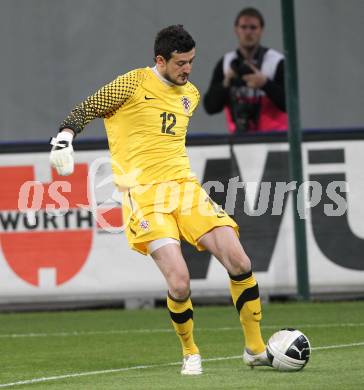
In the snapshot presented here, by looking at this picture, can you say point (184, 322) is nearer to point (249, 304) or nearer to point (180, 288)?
point (180, 288)

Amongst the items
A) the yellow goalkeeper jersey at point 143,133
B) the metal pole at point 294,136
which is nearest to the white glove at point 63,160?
the yellow goalkeeper jersey at point 143,133

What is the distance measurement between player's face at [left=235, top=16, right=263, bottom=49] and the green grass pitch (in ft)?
8.79

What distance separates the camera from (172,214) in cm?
918

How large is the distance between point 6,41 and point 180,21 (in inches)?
77.7

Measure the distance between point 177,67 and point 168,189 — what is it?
808mm

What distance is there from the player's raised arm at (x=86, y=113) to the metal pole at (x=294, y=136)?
14.3 ft

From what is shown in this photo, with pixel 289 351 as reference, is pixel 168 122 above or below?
above

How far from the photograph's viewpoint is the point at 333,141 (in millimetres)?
13414

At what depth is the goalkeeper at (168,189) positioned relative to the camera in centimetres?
898

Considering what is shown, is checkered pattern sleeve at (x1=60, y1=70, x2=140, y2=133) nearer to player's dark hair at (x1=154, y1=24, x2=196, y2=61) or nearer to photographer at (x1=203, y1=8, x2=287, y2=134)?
player's dark hair at (x1=154, y1=24, x2=196, y2=61)

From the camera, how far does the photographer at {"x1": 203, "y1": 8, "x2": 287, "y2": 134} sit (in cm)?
1395

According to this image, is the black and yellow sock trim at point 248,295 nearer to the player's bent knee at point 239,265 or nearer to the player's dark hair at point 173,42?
the player's bent knee at point 239,265

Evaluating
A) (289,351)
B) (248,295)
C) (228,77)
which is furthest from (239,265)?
(228,77)

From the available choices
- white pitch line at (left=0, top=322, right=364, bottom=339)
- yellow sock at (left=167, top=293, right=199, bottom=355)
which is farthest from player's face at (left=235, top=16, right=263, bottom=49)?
yellow sock at (left=167, top=293, right=199, bottom=355)
